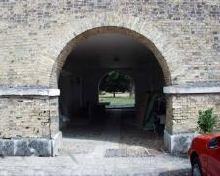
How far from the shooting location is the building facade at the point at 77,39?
12.3m

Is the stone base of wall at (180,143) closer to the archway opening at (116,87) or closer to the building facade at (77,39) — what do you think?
the building facade at (77,39)

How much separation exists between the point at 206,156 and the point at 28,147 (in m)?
5.78

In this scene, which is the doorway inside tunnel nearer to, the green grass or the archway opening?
the green grass

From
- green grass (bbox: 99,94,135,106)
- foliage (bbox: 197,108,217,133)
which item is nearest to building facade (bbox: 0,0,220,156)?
foliage (bbox: 197,108,217,133)

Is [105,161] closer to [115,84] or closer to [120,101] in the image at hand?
[120,101]

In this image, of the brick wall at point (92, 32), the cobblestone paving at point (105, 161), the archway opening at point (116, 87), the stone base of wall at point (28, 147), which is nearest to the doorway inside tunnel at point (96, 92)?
the cobblestone paving at point (105, 161)

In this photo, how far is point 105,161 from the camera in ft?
38.3

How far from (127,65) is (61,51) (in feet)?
53.4

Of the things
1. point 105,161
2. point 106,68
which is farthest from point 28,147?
point 106,68

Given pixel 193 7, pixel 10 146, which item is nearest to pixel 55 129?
pixel 10 146

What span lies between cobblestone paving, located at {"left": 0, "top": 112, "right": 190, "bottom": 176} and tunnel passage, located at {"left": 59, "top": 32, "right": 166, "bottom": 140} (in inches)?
104

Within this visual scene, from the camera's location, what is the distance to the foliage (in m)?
11.7

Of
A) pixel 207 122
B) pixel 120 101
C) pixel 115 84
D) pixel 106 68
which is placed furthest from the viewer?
pixel 115 84

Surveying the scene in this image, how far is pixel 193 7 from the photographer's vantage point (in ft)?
40.5
